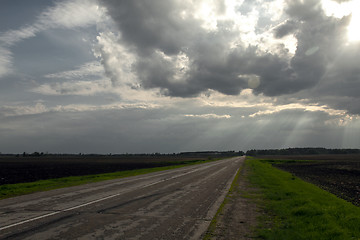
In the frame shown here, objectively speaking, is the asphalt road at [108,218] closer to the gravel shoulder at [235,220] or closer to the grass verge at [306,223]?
the gravel shoulder at [235,220]

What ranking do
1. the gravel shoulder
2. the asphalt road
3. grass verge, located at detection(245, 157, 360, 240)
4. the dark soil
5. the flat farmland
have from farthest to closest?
the dark soil, the flat farmland, grass verge, located at detection(245, 157, 360, 240), the gravel shoulder, the asphalt road

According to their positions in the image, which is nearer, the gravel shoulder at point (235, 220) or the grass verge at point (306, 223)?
the gravel shoulder at point (235, 220)

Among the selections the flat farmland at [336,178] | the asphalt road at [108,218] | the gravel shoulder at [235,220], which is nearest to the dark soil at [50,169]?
the asphalt road at [108,218]

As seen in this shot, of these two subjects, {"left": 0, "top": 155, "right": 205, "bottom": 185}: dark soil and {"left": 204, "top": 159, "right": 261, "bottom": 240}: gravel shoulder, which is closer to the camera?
{"left": 204, "top": 159, "right": 261, "bottom": 240}: gravel shoulder

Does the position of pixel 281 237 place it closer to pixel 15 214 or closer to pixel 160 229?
pixel 160 229

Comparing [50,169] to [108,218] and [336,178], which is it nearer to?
[336,178]

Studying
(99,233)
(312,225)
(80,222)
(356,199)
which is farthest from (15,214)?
(356,199)

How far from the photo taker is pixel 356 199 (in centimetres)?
2006

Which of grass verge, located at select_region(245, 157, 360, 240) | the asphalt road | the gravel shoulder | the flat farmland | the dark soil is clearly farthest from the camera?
the dark soil

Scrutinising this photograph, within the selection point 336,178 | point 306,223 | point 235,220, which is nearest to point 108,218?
point 235,220

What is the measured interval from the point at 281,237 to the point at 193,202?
622 cm

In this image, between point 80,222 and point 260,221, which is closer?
point 80,222

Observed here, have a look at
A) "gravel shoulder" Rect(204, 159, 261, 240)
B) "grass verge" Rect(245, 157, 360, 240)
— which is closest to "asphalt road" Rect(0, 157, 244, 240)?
"gravel shoulder" Rect(204, 159, 261, 240)

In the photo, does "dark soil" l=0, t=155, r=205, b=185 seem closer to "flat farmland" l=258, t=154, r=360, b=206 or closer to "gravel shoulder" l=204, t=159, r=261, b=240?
"gravel shoulder" l=204, t=159, r=261, b=240
